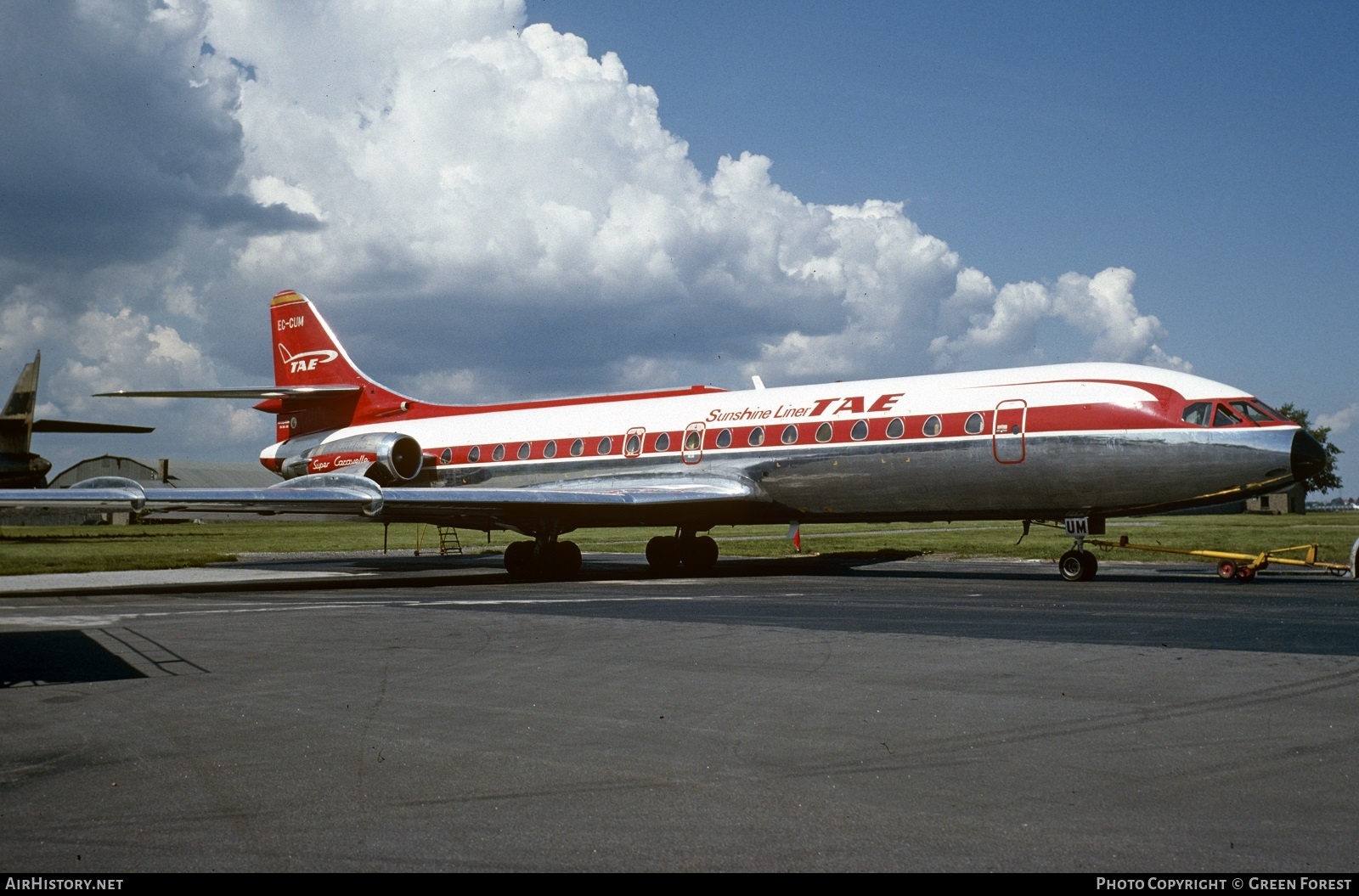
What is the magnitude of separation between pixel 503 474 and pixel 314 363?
Result: 26.7ft

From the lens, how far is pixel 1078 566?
61.6 feet

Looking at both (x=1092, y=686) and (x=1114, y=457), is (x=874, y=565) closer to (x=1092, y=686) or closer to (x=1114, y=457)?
(x=1114, y=457)

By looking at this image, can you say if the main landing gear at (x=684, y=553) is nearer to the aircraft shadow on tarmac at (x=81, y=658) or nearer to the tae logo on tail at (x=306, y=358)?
the tae logo on tail at (x=306, y=358)

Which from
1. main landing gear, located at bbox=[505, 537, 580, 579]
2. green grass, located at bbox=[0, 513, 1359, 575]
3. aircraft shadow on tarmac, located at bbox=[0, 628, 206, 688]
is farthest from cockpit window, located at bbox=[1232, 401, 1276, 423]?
aircraft shadow on tarmac, located at bbox=[0, 628, 206, 688]

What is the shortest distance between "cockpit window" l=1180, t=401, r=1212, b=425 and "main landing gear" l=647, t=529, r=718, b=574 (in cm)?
1097

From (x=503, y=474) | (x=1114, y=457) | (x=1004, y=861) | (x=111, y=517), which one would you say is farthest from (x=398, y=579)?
(x=111, y=517)

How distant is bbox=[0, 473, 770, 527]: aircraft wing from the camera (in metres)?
19.2

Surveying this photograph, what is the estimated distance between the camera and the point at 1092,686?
26.2 ft

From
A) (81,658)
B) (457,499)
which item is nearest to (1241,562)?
(457,499)

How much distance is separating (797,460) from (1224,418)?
7698mm

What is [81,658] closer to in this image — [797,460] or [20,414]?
[797,460]

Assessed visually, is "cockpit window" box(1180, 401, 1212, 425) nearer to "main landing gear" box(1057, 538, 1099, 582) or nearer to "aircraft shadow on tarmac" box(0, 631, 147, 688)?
"main landing gear" box(1057, 538, 1099, 582)

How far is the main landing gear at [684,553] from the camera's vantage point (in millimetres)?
25375

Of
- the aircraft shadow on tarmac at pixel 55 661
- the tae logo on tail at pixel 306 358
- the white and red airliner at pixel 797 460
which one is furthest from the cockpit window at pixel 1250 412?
the tae logo on tail at pixel 306 358
